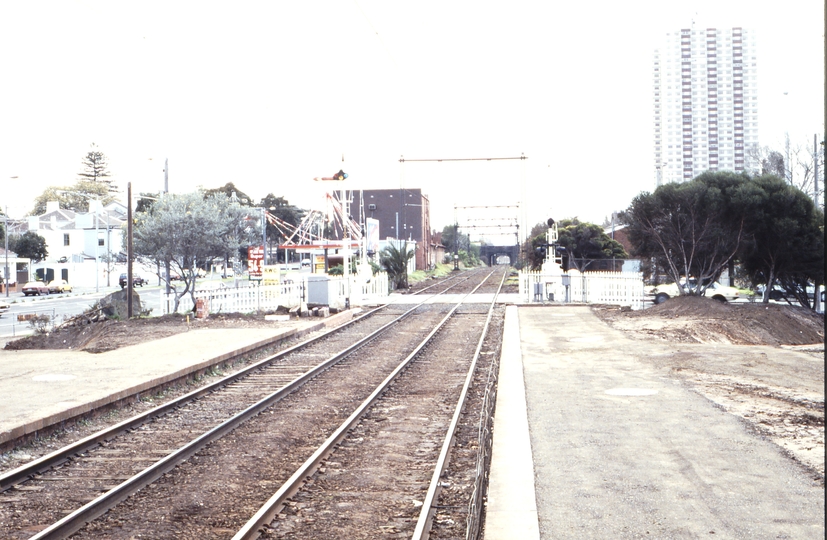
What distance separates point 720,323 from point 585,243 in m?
31.2

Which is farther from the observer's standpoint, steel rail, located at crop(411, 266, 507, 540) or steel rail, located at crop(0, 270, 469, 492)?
steel rail, located at crop(0, 270, 469, 492)

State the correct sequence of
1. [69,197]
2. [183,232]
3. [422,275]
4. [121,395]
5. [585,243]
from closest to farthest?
1. [121,395]
2. [183,232]
3. [585,243]
4. [422,275]
5. [69,197]

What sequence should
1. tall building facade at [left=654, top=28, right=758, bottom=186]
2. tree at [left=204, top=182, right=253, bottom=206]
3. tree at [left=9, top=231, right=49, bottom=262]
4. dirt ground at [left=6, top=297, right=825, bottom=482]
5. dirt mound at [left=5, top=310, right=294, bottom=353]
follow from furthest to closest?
tall building facade at [left=654, top=28, right=758, bottom=186] → tree at [left=204, top=182, right=253, bottom=206] → tree at [left=9, top=231, right=49, bottom=262] → dirt mound at [left=5, top=310, right=294, bottom=353] → dirt ground at [left=6, top=297, right=825, bottom=482]

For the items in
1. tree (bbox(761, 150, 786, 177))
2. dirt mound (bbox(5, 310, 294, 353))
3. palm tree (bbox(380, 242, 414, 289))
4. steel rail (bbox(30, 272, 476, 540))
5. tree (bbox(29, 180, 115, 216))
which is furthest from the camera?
tree (bbox(29, 180, 115, 216))

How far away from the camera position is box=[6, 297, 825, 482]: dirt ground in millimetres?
10617

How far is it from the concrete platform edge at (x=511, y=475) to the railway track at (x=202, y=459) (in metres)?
0.69

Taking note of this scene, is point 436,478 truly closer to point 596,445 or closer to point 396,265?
point 596,445

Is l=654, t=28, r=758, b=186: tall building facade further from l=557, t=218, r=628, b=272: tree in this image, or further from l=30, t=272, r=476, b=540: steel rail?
l=30, t=272, r=476, b=540: steel rail

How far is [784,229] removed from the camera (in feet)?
97.0

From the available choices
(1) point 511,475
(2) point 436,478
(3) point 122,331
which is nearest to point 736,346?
(1) point 511,475

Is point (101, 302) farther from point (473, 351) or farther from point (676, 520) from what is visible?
point (676, 520)

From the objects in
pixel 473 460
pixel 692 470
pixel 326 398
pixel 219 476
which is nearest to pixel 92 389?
pixel 326 398

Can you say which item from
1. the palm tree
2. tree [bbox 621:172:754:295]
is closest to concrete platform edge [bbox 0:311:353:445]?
tree [bbox 621:172:754:295]

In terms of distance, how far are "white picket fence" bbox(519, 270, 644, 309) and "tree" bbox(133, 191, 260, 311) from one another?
14.8m
